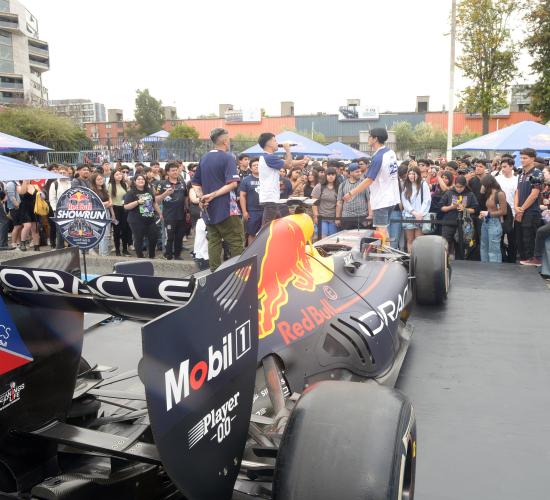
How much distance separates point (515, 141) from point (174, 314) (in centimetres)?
957

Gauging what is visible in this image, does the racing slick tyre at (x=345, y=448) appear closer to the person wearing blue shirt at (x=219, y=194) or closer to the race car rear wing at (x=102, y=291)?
the race car rear wing at (x=102, y=291)

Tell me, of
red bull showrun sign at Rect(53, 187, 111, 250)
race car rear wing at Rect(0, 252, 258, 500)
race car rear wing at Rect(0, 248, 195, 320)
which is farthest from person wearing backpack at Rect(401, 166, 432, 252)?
race car rear wing at Rect(0, 248, 195, 320)

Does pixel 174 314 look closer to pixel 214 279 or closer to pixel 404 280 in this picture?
pixel 214 279

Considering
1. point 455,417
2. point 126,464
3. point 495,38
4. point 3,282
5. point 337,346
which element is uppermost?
point 495,38

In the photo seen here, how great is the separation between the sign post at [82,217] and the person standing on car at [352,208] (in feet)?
10.8

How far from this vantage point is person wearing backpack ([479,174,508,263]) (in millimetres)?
7688

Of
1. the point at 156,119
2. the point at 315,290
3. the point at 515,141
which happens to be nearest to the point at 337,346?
the point at 315,290

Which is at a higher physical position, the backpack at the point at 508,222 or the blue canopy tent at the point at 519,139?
the blue canopy tent at the point at 519,139

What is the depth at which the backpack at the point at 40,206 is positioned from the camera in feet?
32.8

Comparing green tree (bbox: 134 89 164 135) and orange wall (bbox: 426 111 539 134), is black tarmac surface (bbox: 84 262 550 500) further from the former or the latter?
green tree (bbox: 134 89 164 135)

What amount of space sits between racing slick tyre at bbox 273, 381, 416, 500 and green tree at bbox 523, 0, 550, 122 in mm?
21516

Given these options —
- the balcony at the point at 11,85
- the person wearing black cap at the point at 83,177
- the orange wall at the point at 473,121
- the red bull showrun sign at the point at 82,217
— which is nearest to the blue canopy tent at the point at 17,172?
the red bull showrun sign at the point at 82,217

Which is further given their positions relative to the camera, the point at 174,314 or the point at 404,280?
the point at 404,280

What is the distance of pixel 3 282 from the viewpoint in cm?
214
